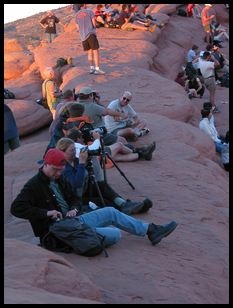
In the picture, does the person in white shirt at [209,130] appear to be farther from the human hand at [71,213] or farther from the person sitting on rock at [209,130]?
the human hand at [71,213]

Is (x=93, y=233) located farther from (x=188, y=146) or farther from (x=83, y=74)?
(x=83, y=74)

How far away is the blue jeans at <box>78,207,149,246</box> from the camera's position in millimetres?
6402

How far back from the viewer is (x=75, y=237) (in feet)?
19.7

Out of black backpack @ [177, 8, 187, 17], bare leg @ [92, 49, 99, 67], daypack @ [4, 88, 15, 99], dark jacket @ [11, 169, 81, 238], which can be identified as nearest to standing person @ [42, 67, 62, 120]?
bare leg @ [92, 49, 99, 67]

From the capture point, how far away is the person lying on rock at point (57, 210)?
6.05 meters

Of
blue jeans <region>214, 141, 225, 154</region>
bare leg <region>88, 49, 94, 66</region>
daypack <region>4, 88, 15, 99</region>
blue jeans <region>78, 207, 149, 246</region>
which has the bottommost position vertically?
daypack <region>4, 88, 15, 99</region>

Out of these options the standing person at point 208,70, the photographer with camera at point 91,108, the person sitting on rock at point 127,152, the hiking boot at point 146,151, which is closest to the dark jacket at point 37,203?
the person sitting on rock at point 127,152

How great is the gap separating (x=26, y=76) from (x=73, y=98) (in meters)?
10.4

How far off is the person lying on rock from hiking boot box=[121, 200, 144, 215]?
2.30 ft

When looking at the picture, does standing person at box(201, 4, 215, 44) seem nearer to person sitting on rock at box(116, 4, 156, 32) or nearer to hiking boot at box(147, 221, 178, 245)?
person sitting on rock at box(116, 4, 156, 32)

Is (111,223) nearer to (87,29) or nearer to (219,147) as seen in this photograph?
(219,147)

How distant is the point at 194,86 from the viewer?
65.5 ft

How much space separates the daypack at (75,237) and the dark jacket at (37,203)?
0.13m

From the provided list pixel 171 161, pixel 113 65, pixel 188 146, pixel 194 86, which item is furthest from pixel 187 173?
pixel 194 86
